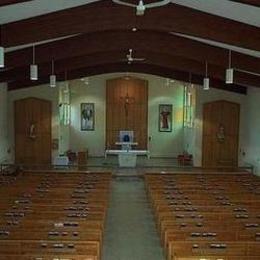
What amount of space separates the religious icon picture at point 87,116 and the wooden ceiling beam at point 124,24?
48.7ft

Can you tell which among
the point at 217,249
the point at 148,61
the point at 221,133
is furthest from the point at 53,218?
the point at 221,133

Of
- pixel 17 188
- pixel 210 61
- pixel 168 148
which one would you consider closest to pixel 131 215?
pixel 17 188

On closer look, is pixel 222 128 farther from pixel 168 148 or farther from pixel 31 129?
pixel 31 129

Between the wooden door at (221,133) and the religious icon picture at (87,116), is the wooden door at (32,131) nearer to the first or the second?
the religious icon picture at (87,116)

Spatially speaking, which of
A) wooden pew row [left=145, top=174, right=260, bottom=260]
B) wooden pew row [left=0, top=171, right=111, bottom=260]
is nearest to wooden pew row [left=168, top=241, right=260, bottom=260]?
wooden pew row [left=145, top=174, right=260, bottom=260]

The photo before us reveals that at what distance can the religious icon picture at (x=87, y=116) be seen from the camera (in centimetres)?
2391

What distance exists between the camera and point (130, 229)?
1088 centimetres

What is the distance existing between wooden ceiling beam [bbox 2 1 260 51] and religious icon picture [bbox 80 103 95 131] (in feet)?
48.7

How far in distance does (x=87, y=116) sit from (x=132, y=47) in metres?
12.6

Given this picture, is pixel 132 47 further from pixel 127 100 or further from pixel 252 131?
pixel 127 100

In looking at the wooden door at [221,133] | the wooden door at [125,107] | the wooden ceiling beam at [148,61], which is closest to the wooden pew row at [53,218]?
the wooden ceiling beam at [148,61]

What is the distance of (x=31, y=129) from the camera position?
1944 centimetres

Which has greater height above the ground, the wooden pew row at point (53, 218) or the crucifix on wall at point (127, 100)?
the crucifix on wall at point (127, 100)

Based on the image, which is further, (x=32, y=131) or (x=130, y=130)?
(x=130, y=130)
